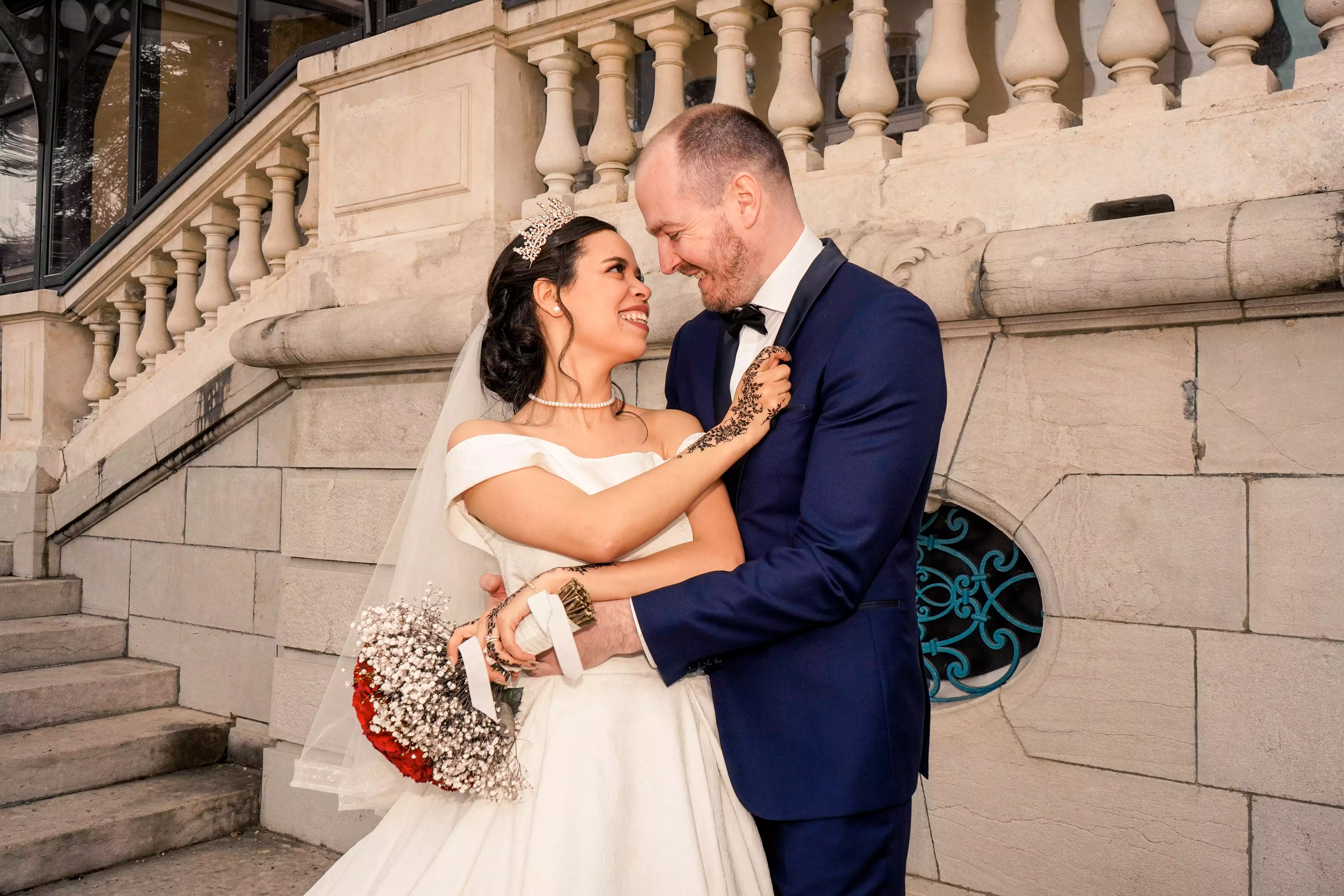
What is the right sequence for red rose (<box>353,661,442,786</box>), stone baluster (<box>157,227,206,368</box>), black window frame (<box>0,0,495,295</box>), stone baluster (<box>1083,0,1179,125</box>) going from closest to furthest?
red rose (<box>353,661,442,786</box>)
stone baluster (<box>1083,0,1179,125</box>)
black window frame (<box>0,0,495,295</box>)
stone baluster (<box>157,227,206,368</box>)

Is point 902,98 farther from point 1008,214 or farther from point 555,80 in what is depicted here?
point 555,80

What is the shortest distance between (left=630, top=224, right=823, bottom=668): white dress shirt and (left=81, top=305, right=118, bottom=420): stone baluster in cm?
504

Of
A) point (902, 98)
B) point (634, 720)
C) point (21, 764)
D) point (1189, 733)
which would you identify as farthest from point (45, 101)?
point (1189, 733)

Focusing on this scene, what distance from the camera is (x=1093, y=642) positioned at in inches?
110

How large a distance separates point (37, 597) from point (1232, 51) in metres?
6.07

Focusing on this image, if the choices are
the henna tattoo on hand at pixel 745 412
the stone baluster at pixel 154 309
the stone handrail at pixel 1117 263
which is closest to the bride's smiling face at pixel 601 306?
the henna tattoo on hand at pixel 745 412

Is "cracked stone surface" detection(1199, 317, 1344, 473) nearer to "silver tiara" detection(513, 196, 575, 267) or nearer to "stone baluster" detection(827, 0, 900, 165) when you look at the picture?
"stone baluster" detection(827, 0, 900, 165)

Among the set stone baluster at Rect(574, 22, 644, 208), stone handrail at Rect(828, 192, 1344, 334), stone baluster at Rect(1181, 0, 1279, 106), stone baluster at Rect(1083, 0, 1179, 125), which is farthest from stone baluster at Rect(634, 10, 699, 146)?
stone baluster at Rect(1181, 0, 1279, 106)

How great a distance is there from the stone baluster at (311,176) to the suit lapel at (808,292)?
331 centimetres

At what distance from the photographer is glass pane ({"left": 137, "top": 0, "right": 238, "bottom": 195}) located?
5977 mm

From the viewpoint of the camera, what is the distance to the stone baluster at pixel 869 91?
325 centimetres

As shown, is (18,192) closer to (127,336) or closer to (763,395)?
(127,336)

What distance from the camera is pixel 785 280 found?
7.31 ft

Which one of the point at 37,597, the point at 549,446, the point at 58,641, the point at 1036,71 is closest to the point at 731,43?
the point at 1036,71
